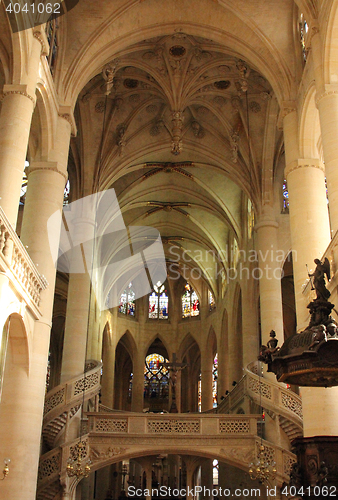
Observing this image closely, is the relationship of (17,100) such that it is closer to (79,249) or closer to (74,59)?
(74,59)

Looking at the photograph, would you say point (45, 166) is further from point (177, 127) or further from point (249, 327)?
point (249, 327)

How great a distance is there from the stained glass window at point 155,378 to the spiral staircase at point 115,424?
1885cm

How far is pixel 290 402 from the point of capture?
51.6 ft

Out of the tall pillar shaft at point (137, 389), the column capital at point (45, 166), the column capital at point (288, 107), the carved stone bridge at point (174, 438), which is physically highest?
the column capital at point (288, 107)

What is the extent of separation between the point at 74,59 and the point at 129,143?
681 centimetres

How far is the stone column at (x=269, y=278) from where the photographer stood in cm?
1764

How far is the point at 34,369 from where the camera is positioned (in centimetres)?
1196

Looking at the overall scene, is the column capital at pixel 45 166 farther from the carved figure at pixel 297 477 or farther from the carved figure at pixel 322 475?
the carved figure at pixel 322 475

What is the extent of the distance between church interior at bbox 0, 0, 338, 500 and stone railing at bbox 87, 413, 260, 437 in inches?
1.6

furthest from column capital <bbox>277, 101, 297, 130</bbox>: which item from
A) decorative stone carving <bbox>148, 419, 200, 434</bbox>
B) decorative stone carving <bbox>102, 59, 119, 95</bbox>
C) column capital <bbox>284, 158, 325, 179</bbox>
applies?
decorative stone carving <bbox>148, 419, 200, 434</bbox>

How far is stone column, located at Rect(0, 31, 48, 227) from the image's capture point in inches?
409

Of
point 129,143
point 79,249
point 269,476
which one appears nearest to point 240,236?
point 129,143

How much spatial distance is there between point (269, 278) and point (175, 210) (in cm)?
1025

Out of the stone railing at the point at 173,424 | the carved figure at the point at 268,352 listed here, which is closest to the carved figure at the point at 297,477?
the carved figure at the point at 268,352
